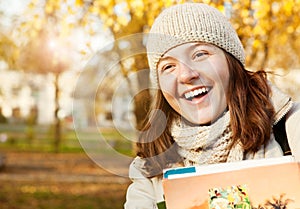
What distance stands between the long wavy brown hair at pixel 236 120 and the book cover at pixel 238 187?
0.17 metres

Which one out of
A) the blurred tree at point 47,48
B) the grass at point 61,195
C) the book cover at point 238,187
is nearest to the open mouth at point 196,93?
the book cover at point 238,187

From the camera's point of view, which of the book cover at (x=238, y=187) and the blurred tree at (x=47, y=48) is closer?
the book cover at (x=238, y=187)

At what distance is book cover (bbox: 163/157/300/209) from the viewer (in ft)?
4.53

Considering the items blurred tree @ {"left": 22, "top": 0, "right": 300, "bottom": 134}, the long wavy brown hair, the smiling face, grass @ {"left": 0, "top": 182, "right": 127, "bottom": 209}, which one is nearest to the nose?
the smiling face

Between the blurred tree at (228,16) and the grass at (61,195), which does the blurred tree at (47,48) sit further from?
the grass at (61,195)

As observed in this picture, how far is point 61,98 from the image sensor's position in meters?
19.7

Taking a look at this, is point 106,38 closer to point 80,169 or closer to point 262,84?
point 262,84

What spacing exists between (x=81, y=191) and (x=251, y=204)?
408 inches

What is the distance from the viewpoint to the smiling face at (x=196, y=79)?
1.58 metres

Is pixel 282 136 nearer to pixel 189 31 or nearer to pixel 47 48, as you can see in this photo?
pixel 189 31

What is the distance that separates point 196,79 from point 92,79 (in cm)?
37

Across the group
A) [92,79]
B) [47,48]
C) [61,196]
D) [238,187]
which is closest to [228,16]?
[92,79]

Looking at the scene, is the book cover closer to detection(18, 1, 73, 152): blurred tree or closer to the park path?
detection(18, 1, 73, 152): blurred tree

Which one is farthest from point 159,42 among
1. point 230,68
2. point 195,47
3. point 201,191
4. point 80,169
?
point 80,169
